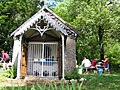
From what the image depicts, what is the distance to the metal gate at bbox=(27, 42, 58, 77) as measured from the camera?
55.9 ft

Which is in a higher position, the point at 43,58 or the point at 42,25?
the point at 42,25

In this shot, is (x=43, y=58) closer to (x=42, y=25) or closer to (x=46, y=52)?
(x=46, y=52)

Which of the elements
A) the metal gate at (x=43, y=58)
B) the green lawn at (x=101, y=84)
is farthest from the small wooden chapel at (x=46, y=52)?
the green lawn at (x=101, y=84)

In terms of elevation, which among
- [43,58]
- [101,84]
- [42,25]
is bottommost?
[101,84]

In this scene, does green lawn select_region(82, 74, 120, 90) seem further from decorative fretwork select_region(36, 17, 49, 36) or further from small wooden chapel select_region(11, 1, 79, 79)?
decorative fretwork select_region(36, 17, 49, 36)

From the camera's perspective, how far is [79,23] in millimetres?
31406

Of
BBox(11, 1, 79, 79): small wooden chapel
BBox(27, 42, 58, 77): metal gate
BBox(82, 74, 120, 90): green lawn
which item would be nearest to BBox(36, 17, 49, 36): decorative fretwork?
BBox(11, 1, 79, 79): small wooden chapel

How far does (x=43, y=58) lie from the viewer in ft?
55.6

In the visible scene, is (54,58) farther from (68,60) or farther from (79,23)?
(79,23)

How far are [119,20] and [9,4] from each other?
15.1 metres

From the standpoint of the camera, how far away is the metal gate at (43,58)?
17031mm

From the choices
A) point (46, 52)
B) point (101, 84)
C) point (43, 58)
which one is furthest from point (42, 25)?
point (101, 84)

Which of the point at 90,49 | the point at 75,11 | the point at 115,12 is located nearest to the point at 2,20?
the point at 75,11

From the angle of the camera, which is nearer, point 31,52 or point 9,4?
point 31,52
